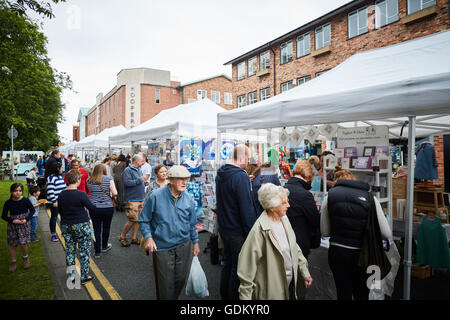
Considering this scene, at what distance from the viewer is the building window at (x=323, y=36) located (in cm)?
1616

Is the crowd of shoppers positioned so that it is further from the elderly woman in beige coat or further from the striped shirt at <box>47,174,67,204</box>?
the striped shirt at <box>47,174,67,204</box>

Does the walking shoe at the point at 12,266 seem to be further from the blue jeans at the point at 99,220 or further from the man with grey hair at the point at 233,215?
the man with grey hair at the point at 233,215

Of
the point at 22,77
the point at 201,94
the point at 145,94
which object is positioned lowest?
the point at 22,77

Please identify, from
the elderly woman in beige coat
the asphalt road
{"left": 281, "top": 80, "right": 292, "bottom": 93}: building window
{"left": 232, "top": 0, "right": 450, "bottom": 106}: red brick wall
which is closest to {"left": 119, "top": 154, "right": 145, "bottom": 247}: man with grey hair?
the asphalt road

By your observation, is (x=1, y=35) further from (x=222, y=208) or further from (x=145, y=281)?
(x=222, y=208)

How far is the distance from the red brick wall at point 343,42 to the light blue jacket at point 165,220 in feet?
45.0

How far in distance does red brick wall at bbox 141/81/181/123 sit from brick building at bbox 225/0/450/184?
21.3 metres

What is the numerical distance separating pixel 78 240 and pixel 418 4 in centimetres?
1609

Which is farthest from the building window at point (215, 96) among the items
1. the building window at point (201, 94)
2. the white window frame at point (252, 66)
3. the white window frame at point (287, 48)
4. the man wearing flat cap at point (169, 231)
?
the man wearing flat cap at point (169, 231)

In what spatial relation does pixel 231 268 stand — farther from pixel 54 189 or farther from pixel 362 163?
pixel 54 189

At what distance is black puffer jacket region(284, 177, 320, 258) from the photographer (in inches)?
113

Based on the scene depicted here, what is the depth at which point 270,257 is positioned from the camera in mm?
2225

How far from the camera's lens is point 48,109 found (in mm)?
19844

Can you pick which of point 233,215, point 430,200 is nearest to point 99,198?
point 233,215
